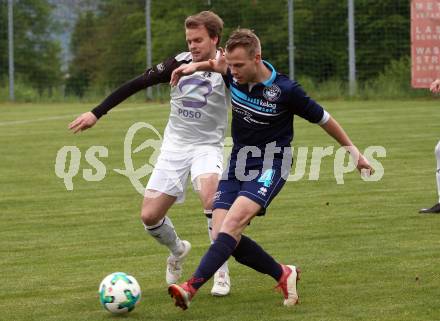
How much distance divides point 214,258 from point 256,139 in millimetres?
893

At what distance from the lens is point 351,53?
29969 mm

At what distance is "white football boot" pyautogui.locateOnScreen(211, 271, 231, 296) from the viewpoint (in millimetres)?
6980

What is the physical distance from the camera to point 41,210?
1130 cm

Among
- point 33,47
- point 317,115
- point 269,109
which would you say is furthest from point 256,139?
point 33,47

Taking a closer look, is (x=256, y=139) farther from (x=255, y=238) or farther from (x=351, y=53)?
(x=351, y=53)

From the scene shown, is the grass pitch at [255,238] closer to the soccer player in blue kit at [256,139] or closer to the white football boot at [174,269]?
the white football boot at [174,269]

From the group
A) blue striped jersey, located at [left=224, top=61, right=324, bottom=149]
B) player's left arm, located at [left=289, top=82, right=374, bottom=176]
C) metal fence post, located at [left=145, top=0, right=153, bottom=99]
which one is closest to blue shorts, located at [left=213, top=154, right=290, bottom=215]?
blue striped jersey, located at [left=224, top=61, right=324, bottom=149]

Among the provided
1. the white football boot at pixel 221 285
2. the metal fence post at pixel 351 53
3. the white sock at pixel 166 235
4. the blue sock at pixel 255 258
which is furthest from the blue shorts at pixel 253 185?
the metal fence post at pixel 351 53

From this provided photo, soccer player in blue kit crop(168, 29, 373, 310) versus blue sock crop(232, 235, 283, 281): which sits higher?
soccer player in blue kit crop(168, 29, 373, 310)

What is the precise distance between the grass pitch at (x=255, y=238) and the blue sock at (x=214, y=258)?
260 millimetres

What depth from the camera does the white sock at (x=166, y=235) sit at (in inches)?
297

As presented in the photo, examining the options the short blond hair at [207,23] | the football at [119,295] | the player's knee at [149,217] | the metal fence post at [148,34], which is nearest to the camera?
the football at [119,295]

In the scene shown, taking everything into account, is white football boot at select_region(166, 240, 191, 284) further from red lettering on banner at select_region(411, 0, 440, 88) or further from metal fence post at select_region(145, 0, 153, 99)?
metal fence post at select_region(145, 0, 153, 99)

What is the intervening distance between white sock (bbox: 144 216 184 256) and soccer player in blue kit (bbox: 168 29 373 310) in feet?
2.76
